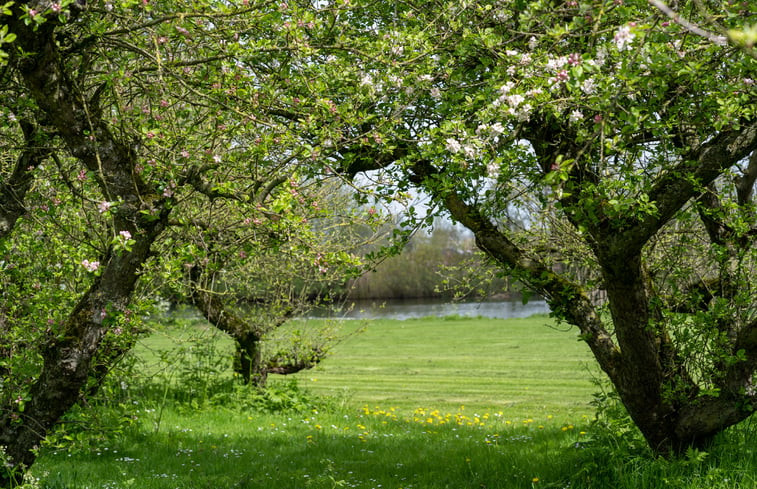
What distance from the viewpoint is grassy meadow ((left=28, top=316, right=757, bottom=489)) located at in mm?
5332

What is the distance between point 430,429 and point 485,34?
5763 millimetres

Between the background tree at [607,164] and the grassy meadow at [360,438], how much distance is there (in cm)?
56

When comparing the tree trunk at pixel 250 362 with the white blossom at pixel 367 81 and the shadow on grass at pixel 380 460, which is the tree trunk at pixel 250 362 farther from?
the white blossom at pixel 367 81

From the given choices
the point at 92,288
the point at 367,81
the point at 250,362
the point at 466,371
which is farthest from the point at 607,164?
the point at 466,371

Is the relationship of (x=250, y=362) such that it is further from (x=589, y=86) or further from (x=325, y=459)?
(x=589, y=86)

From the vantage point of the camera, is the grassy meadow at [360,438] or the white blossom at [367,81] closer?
the white blossom at [367,81]

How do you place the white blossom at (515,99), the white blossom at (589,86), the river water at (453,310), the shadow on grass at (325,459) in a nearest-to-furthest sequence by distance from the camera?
the white blossom at (589,86) → the white blossom at (515,99) → the shadow on grass at (325,459) → the river water at (453,310)

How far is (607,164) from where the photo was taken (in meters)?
4.98

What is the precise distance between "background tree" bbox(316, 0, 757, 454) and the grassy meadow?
0.56m

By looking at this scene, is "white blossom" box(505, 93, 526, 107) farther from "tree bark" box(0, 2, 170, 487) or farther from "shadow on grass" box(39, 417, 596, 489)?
"shadow on grass" box(39, 417, 596, 489)

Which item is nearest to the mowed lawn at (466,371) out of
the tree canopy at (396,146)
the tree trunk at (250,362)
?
the tree trunk at (250,362)

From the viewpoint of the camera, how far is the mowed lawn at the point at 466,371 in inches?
463

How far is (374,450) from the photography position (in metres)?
7.30

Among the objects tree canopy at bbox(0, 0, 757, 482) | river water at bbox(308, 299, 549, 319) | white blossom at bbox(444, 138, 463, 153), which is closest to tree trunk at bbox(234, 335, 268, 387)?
tree canopy at bbox(0, 0, 757, 482)
